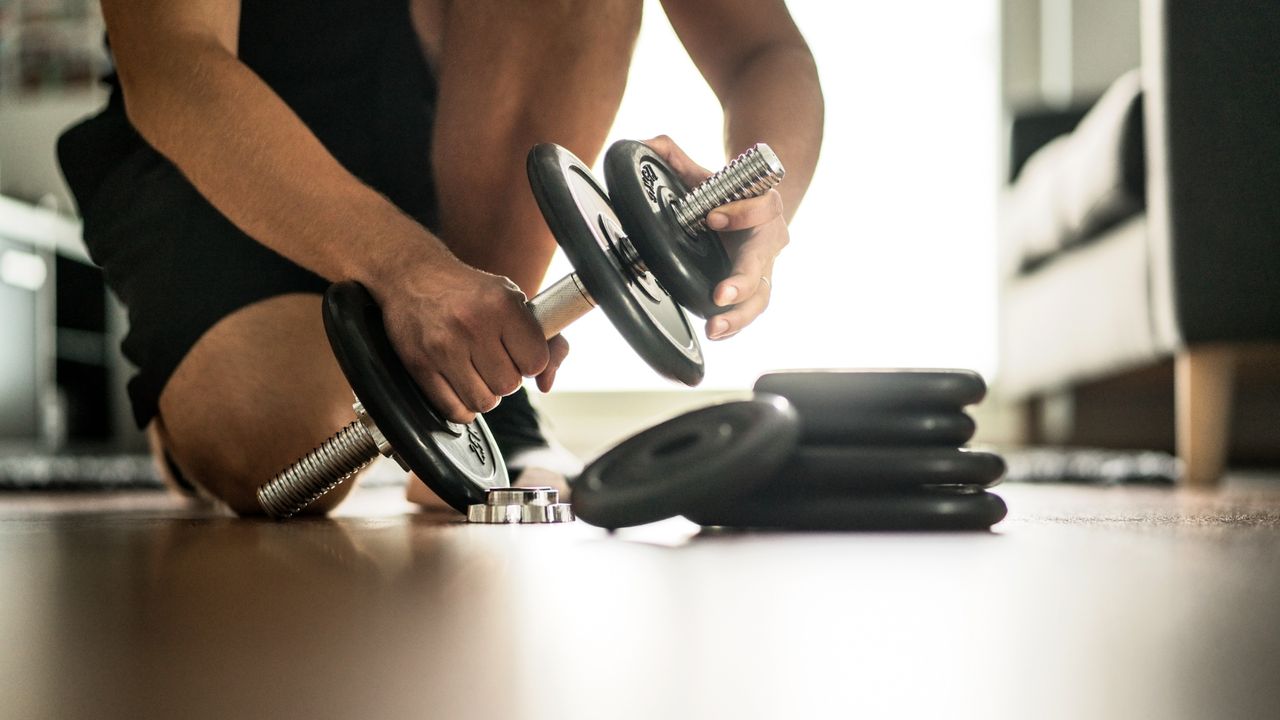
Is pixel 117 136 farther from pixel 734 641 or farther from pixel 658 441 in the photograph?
pixel 734 641

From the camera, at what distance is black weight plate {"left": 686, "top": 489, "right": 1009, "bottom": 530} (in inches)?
26.0

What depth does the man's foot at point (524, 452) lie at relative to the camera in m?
0.94

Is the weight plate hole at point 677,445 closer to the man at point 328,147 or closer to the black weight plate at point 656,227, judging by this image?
the black weight plate at point 656,227

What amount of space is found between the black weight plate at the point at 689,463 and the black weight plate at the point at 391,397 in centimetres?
8

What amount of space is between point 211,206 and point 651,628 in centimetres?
83

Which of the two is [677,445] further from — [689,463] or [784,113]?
[784,113]

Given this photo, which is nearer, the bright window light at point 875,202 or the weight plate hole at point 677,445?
the weight plate hole at point 677,445

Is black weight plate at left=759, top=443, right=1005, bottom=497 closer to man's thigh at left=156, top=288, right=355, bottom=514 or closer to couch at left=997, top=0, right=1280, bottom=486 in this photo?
man's thigh at left=156, top=288, right=355, bottom=514

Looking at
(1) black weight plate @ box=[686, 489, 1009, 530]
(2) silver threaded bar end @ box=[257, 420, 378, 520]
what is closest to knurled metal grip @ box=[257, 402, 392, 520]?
(2) silver threaded bar end @ box=[257, 420, 378, 520]

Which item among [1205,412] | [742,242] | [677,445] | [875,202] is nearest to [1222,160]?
[1205,412]

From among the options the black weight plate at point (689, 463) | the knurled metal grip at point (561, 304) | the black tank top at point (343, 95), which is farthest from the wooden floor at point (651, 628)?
the black tank top at point (343, 95)

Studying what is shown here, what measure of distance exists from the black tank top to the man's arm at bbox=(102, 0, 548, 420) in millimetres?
219

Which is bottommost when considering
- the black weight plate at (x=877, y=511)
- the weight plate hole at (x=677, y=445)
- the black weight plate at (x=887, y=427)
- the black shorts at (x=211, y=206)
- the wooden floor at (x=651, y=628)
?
the wooden floor at (x=651, y=628)

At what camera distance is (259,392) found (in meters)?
1.00
